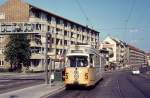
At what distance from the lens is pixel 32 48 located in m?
79.4

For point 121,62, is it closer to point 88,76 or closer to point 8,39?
point 8,39

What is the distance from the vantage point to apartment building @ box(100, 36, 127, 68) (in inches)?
6363

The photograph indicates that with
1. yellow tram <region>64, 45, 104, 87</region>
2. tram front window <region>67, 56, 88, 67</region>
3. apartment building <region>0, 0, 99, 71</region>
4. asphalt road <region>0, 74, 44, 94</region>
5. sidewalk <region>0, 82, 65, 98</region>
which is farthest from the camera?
apartment building <region>0, 0, 99, 71</region>

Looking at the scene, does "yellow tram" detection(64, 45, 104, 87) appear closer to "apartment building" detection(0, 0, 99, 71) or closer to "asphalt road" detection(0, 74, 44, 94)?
"asphalt road" detection(0, 74, 44, 94)

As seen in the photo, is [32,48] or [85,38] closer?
[32,48]

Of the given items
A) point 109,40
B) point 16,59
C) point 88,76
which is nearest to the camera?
point 88,76

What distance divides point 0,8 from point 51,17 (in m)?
12.9

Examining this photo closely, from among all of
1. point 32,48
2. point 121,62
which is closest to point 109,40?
point 121,62

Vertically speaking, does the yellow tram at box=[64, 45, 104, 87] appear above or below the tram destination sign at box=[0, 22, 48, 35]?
below

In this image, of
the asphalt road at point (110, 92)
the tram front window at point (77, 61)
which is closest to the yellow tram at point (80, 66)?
the tram front window at point (77, 61)

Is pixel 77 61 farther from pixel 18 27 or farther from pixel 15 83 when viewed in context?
pixel 18 27

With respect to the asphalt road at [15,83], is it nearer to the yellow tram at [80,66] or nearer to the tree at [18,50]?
the yellow tram at [80,66]

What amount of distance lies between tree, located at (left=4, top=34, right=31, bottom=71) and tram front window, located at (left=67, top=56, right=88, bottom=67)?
151ft

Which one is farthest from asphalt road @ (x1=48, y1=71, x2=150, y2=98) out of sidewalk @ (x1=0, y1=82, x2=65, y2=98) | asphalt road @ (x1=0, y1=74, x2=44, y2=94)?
asphalt road @ (x1=0, y1=74, x2=44, y2=94)
